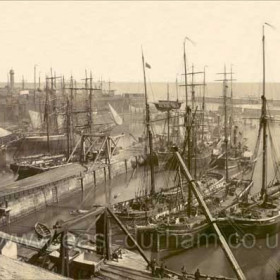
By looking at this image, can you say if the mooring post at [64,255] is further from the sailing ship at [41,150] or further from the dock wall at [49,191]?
the sailing ship at [41,150]

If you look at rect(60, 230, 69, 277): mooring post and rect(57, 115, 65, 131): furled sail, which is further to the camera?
rect(57, 115, 65, 131): furled sail

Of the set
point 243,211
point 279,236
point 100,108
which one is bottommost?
point 279,236

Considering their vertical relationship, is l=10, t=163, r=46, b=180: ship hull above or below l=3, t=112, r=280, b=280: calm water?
above

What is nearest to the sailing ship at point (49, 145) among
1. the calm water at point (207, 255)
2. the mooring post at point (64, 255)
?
the calm water at point (207, 255)

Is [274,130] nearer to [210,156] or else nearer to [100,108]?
[210,156]

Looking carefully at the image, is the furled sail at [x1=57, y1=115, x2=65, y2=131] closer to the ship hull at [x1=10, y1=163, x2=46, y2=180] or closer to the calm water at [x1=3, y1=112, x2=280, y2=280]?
the ship hull at [x1=10, y1=163, x2=46, y2=180]

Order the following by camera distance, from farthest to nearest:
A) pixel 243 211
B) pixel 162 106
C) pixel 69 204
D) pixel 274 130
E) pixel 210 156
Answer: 1. pixel 274 130
2. pixel 210 156
3. pixel 162 106
4. pixel 69 204
5. pixel 243 211

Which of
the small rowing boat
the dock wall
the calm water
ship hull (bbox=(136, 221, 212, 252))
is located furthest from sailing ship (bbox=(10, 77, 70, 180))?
ship hull (bbox=(136, 221, 212, 252))

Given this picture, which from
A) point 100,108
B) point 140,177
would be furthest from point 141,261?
point 100,108
